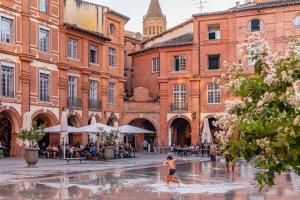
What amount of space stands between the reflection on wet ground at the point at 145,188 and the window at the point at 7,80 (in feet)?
41.7

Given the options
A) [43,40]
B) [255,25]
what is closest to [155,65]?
[255,25]

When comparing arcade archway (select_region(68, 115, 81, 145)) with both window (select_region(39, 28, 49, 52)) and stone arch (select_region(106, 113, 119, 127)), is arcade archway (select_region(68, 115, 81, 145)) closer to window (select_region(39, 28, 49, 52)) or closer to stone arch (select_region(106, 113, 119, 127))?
stone arch (select_region(106, 113, 119, 127))

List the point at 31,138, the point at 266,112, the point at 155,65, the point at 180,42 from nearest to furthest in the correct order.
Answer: the point at 266,112
the point at 31,138
the point at 180,42
the point at 155,65

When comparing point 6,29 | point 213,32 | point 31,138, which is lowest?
point 31,138

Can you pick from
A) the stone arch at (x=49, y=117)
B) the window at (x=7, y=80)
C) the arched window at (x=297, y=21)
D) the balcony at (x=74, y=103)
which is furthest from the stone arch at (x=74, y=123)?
the arched window at (x=297, y=21)

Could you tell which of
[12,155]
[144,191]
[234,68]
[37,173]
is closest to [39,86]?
[12,155]

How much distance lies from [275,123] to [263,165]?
73cm

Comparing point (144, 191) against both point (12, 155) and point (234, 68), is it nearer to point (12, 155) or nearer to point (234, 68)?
point (234, 68)

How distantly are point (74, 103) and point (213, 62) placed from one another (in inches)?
564

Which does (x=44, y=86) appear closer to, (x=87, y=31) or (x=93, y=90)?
(x=93, y=90)

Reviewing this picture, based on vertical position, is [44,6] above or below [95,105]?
above

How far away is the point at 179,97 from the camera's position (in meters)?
46.7

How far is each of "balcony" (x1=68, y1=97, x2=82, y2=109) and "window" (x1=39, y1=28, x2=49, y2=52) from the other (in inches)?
178

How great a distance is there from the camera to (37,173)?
22484mm
